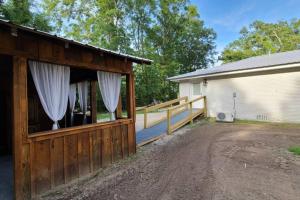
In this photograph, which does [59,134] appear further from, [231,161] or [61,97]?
[231,161]

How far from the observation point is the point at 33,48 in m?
3.60

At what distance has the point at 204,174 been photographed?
13.8 ft

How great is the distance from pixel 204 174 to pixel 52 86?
11.5 ft

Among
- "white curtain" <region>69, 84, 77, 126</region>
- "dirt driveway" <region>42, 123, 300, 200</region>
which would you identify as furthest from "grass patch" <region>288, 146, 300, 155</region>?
"white curtain" <region>69, 84, 77, 126</region>

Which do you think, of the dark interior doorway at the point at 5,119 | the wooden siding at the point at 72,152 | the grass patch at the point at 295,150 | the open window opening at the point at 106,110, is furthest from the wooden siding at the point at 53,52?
the grass patch at the point at 295,150

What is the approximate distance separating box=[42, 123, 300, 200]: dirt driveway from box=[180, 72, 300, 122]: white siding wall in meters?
3.36

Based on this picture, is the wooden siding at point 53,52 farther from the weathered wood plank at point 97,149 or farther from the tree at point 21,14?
the tree at point 21,14

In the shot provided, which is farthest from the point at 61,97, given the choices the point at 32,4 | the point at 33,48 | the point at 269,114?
the point at 32,4

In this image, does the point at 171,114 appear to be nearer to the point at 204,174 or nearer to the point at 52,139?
the point at 204,174

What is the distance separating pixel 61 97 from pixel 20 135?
3.59ft

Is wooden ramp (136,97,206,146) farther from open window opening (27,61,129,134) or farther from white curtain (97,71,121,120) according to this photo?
white curtain (97,71,121,120)

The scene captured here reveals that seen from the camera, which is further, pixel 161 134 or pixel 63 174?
pixel 161 134

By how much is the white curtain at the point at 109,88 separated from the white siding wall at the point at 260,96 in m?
7.85

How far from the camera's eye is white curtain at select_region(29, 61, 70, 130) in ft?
12.5
